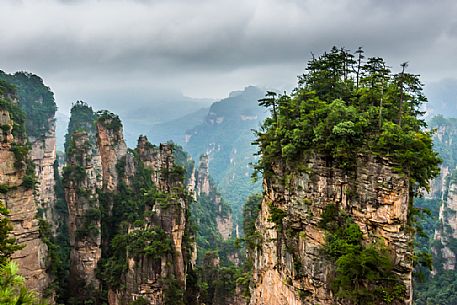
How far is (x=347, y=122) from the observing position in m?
15.1

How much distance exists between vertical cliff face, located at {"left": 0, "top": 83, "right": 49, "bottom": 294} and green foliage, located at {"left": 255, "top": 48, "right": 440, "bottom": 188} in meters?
15.8

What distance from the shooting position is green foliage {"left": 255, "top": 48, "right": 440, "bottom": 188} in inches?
563

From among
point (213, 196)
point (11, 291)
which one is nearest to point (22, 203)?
point (11, 291)

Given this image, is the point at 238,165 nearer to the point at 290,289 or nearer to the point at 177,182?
the point at 177,182

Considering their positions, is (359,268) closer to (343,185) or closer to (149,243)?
(343,185)

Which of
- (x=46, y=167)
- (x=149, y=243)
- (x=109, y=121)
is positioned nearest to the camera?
(x=149, y=243)

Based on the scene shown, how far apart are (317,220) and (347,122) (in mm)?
4392

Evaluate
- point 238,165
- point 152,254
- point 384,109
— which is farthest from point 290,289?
point 238,165

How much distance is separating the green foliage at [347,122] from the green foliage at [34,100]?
3505 cm

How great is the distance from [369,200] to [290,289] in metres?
6.29

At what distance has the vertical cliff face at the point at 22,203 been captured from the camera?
24.5 meters

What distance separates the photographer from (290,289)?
1820 cm

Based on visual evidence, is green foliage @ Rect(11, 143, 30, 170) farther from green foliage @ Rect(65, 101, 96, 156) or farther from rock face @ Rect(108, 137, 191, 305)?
green foliage @ Rect(65, 101, 96, 156)

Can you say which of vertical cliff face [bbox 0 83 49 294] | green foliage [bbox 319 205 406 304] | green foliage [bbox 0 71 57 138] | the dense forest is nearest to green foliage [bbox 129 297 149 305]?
the dense forest
